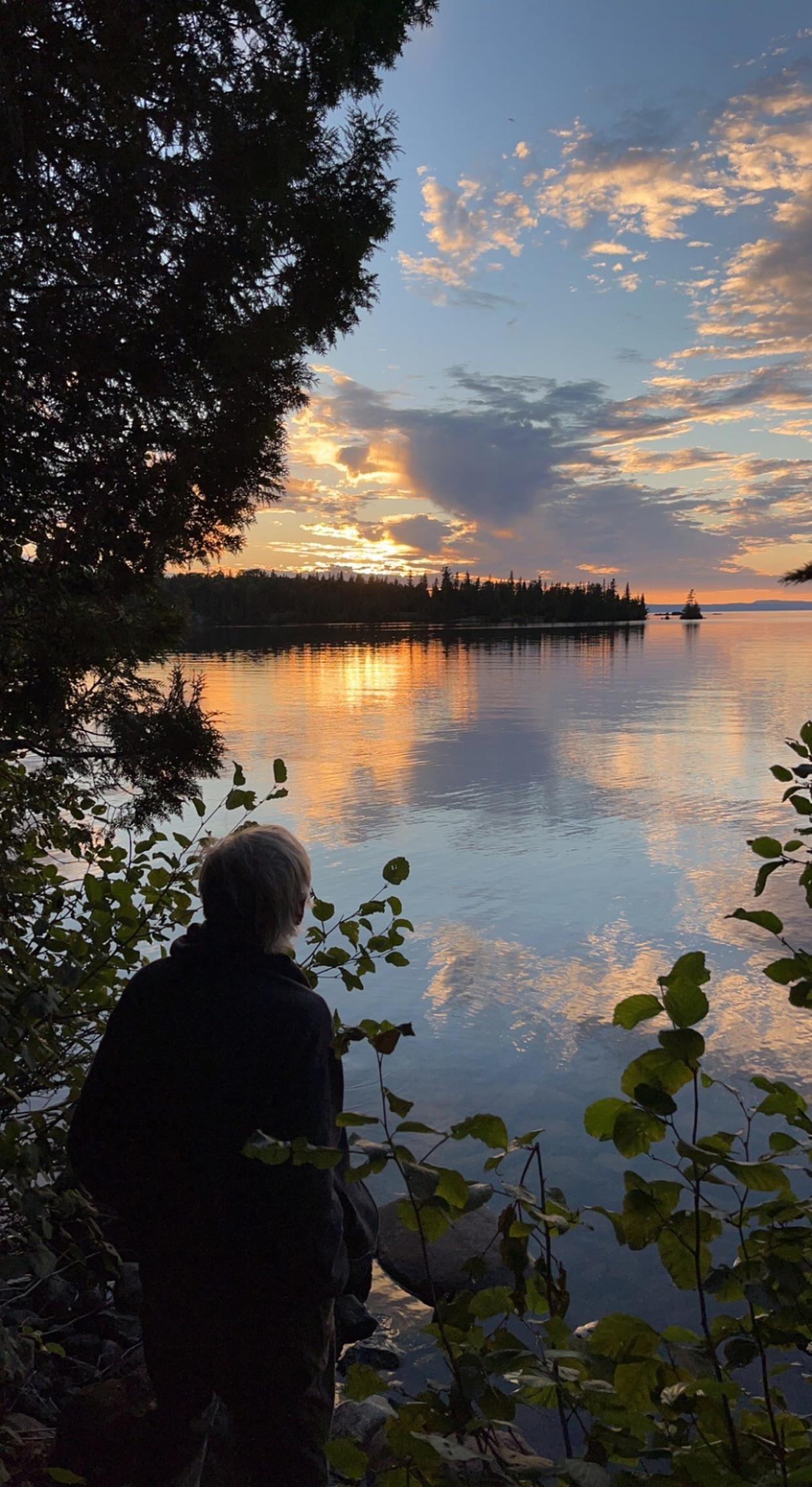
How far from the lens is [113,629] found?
4961 mm

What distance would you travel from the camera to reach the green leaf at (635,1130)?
4.52ft

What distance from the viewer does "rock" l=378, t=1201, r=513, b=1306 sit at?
5262 mm

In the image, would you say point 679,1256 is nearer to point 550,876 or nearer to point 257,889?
point 257,889

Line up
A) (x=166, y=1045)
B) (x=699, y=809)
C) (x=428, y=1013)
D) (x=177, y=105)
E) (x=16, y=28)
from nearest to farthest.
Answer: (x=166, y=1045)
(x=16, y=28)
(x=177, y=105)
(x=428, y=1013)
(x=699, y=809)

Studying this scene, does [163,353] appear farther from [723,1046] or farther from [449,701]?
[449,701]

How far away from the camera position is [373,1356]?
458 cm

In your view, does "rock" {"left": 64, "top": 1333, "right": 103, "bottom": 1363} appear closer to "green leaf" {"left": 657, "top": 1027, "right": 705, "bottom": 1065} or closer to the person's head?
the person's head

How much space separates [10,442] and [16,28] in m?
1.86

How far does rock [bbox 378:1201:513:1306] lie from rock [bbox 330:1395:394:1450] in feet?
3.24

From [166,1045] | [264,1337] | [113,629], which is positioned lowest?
[264,1337]

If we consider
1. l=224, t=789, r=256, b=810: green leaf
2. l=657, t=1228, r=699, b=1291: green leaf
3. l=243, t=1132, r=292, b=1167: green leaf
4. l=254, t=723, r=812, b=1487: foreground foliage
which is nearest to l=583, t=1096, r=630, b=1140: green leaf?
l=254, t=723, r=812, b=1487: foreground foliage

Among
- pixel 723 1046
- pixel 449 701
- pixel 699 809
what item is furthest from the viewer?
pixel 449 701

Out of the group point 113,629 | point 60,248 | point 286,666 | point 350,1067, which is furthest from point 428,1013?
point 286,666

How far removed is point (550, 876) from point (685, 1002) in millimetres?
10960
